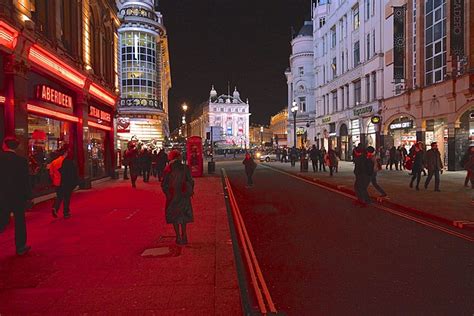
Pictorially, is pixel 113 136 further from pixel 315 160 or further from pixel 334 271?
pixel 334 271

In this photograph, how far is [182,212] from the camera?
280 inches

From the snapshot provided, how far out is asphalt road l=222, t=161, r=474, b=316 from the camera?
15.4 feet

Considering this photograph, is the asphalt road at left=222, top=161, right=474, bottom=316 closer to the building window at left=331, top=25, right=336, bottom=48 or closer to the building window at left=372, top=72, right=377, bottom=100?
the building window at left=372, top=72, right=377, bottom=100

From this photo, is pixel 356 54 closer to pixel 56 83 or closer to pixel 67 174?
pixel 56 83

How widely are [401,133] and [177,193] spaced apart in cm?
2738

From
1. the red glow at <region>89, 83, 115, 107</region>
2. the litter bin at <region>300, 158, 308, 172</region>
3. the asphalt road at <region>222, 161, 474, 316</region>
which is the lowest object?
the asphalt road at <region>222, 161, 474, 316</region>

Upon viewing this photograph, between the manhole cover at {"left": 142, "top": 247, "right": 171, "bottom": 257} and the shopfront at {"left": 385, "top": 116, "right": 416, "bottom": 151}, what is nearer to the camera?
the manhole cover at {"left": 142, "top": 247, "right": 171, "bottom": 257}

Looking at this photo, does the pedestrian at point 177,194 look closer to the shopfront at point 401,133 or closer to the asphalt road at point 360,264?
the asphalt road at point 360,264

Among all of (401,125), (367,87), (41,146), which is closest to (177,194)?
(41,146)

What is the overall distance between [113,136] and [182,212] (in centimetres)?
1768

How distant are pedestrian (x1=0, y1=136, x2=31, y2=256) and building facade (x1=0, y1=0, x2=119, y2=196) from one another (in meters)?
4.56

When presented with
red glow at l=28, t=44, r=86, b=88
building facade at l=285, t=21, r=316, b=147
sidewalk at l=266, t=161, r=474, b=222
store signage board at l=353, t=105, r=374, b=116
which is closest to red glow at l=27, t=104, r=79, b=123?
red glow at l=28, t=44, r=86, b=88

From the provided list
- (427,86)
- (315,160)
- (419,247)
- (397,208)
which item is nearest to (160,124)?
(315,160)

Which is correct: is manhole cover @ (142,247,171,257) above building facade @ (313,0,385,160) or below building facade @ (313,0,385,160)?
below
